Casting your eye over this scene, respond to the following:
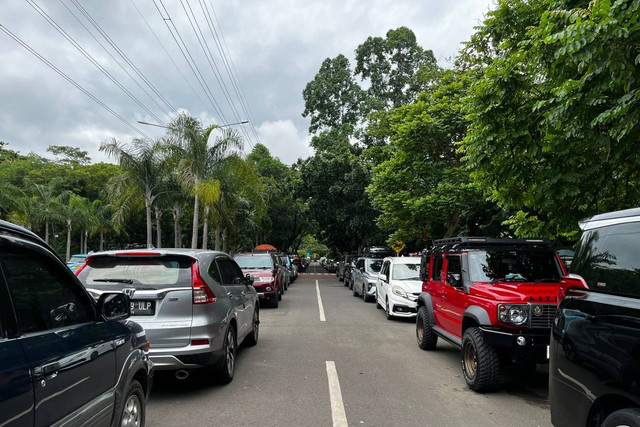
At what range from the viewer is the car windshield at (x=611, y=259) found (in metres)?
2.89

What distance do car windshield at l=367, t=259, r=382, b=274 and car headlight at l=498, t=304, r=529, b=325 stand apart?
38.3 feet

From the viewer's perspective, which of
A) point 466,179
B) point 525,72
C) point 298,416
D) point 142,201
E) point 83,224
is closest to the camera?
point 298,416

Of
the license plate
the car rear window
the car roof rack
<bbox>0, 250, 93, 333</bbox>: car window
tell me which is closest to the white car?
the car roof rack

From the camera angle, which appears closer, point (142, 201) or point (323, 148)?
point (142, 201)

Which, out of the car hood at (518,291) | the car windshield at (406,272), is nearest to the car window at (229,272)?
the car hood at (518,291)

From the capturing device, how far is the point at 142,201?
73.8 feet

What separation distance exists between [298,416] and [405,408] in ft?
3.98

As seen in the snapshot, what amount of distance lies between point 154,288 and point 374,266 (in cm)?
1306

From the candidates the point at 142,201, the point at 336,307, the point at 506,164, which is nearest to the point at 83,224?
the point at 142,201

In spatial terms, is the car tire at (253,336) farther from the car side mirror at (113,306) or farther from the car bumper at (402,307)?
the car side mirror at (113,306)

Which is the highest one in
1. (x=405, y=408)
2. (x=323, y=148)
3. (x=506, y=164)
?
(x=323, y=148)

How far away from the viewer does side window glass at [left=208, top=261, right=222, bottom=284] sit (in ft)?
18.8

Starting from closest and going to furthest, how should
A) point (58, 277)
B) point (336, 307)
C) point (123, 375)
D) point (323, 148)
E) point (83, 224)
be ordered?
point (58, 277) → point (123, 375) → point (336, 307) → point (323, 148) → point (83, 224)

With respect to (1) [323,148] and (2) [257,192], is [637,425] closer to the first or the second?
(2) [257,192]
